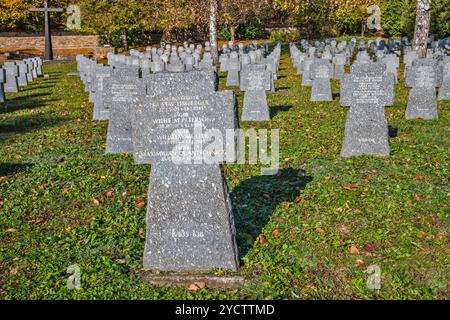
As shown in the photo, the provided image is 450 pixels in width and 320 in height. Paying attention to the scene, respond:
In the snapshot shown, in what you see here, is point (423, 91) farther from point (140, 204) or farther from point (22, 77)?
point (22, 77)

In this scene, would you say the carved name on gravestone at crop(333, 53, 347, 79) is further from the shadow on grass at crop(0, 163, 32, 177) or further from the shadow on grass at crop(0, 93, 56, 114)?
the shadow on grass at crop(0, 163, 32, 177)

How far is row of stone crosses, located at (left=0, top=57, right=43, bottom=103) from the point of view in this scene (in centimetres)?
Answer: 2128

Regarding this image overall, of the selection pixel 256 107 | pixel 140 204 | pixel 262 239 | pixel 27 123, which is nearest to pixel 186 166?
pixel 262 239

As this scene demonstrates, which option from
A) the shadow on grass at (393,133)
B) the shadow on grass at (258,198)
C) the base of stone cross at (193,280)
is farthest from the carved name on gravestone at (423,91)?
the base of stone cross at (193,280)

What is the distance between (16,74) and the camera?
2309 cm

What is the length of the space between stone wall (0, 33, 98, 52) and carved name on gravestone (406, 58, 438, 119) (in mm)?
38817

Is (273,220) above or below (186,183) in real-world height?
below

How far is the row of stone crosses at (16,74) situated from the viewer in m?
21.3

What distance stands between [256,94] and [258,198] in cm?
692

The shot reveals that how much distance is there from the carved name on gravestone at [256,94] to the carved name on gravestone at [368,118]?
4.42 m

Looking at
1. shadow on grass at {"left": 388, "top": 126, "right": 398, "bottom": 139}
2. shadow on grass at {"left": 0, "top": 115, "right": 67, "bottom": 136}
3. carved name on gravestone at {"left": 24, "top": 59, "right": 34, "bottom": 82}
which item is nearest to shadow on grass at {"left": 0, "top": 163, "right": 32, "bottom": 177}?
shadow on grass at {"left": 0, "top": 115, "right": 67, "bottom": 136}

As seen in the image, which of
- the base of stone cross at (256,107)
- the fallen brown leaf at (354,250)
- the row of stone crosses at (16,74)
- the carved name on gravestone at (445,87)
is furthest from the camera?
the row of stone crosses at (16,74)

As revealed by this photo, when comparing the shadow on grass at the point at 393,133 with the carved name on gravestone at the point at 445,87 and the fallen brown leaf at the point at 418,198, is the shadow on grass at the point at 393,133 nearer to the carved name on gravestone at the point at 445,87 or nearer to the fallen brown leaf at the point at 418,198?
the fallen brown leaf at the point at 418,198
